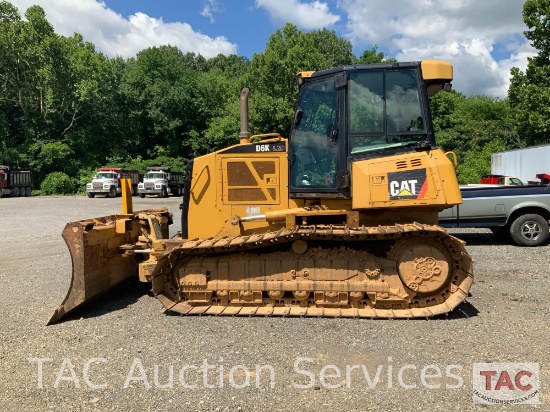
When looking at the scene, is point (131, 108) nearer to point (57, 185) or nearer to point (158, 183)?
point (57, 185)

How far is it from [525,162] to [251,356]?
78.2 ft

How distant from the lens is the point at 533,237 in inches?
439

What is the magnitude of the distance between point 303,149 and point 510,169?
960 inches

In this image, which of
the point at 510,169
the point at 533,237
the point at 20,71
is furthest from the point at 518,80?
the point at 20,71

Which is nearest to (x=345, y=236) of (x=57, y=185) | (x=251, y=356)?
(x=251, y=356)

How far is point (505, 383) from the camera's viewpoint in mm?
4016

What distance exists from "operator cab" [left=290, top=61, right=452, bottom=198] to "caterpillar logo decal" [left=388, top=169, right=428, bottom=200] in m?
0.33

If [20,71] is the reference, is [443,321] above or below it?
below

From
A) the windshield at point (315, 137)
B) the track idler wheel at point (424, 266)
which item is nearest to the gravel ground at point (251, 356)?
the track idler wheel at point (424, 266)

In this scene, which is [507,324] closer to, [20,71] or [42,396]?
[42,396]

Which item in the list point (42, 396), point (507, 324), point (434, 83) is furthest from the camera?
→ point (434, 83)

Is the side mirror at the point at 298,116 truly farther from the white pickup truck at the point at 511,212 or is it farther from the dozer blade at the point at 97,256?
the white pickup truck at the point at 511,212

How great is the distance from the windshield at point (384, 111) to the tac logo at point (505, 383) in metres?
2.81

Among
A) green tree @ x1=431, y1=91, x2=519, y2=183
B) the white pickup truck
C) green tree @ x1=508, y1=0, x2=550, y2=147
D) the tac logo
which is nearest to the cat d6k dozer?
the tac logo
